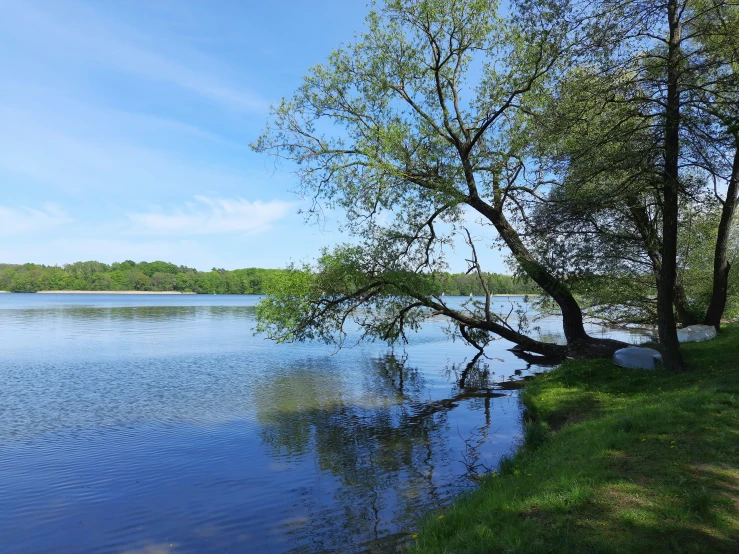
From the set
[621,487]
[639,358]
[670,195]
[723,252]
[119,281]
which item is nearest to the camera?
[621,487]

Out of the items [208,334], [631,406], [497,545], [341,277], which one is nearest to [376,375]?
[341,277]

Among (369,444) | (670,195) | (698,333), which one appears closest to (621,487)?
(369,444)

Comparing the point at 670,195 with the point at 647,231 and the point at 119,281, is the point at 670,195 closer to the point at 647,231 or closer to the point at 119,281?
the point at 647,231

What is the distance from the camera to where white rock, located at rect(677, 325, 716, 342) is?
18.8 meters

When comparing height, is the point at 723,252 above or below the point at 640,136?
below

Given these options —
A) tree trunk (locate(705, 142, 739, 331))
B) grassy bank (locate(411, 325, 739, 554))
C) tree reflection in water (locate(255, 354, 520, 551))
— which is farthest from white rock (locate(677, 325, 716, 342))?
grassy bank (locate(411, 325, 739, 554))

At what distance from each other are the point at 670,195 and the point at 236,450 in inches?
515

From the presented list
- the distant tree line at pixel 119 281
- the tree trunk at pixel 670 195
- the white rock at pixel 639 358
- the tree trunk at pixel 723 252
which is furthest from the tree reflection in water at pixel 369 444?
the distant tree line at pixel 119 281

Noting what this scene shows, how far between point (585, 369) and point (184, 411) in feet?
44.7

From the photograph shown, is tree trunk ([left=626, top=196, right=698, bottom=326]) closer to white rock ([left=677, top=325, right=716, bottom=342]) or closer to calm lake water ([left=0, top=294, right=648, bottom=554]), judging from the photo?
white rock ([left=677, top=325, right=716, bottom=342])

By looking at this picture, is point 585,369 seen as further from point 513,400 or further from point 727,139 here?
point 727,139

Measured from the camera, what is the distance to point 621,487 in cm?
606

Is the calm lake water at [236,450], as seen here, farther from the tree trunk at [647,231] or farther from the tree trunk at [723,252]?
the tree trunk at [723,252]

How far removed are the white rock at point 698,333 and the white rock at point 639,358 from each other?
5170 mm
